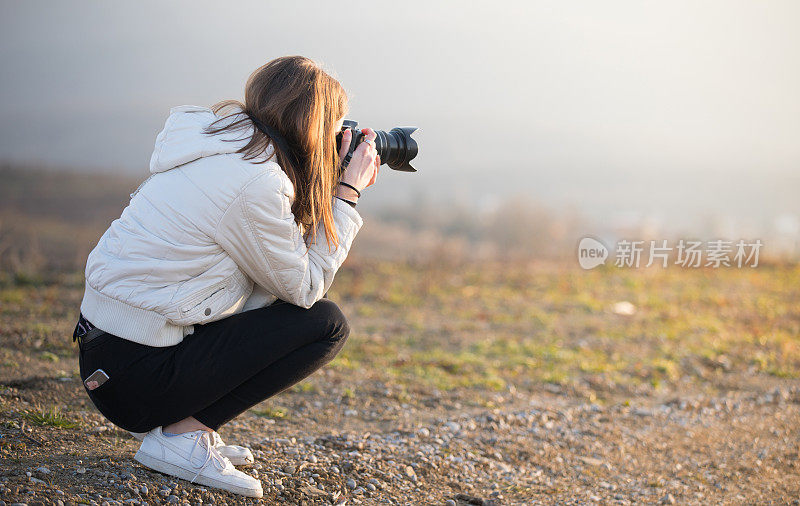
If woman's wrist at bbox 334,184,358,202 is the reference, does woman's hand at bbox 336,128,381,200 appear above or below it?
above

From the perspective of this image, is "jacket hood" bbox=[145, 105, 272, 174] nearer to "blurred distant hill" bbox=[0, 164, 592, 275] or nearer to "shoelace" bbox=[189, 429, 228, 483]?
"shoelace" bbox=[189, 429, 228, 483]

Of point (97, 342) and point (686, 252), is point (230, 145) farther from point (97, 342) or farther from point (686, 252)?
point (686, 252)

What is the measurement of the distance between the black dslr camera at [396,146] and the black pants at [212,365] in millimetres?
733

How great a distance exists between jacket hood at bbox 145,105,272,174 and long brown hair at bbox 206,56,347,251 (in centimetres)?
4

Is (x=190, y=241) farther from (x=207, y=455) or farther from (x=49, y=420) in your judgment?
(x=49, y=420)

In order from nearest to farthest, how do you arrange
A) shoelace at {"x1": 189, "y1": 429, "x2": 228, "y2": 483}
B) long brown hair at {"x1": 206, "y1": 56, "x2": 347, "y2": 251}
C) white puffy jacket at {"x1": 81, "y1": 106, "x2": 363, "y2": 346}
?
white puffy jacket at {"x1": 81, "y1": 106, "x2": 363, "y2": 346} → long brown hair at {"x1": 206, "y1": 56, "x2": 347, "y2": 251} → shoelace at {"x1": 189, "y1": 429, "x2": 228, "y2": 483}

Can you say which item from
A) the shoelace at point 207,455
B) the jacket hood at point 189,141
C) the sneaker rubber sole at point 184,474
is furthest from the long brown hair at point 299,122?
the sneaker rubber sole at point 184,474

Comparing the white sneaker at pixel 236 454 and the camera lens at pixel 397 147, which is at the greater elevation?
the camera lens at pixel 397 147

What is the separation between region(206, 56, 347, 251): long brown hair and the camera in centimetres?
245

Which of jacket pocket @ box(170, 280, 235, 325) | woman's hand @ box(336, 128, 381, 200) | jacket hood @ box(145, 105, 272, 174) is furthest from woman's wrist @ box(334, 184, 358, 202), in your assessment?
jacket pocket @ box(170, 280, 235, 325)

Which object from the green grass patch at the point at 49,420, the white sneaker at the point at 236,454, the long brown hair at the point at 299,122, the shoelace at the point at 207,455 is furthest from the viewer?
the green grass patch at the point at 49,420

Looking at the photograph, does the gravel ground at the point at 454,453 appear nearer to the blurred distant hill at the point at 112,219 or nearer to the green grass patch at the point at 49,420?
the green grass patch at the point at 49,420

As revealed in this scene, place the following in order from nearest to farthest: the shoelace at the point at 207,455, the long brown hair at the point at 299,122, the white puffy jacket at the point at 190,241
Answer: the white puffy jacket at the point at 190,241 → the long brown hair at the point at 299,122 → the shoelace at the point at 207,455

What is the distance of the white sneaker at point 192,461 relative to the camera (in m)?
2.61
